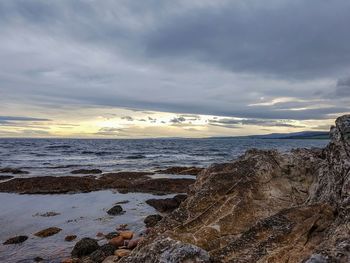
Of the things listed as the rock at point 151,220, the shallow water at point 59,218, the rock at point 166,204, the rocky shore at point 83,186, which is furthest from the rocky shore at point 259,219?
the rocky shore at point 83,186

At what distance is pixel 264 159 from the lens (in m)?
10.6

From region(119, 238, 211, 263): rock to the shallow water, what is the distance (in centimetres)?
649

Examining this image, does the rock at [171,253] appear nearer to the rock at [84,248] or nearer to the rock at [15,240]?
the rock at [84,248]

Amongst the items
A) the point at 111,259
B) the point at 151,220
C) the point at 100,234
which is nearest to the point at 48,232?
the point at 100,234

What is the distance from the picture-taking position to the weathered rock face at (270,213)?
6.00m

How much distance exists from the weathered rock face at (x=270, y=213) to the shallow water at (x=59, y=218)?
18.0 feet

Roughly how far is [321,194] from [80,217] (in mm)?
11797

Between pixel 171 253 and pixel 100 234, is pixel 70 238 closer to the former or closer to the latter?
pixel 100 234

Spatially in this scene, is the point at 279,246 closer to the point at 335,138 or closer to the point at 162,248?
the point at 162,248

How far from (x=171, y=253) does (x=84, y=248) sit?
22.3ft

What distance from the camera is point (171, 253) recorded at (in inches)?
231

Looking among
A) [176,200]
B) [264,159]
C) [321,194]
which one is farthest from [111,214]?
[321,194]

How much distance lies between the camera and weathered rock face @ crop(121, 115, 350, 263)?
19.7 ft

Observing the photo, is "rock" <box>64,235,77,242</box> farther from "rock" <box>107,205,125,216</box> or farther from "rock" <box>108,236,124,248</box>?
"rock" <box>107,205,125,216</box>
